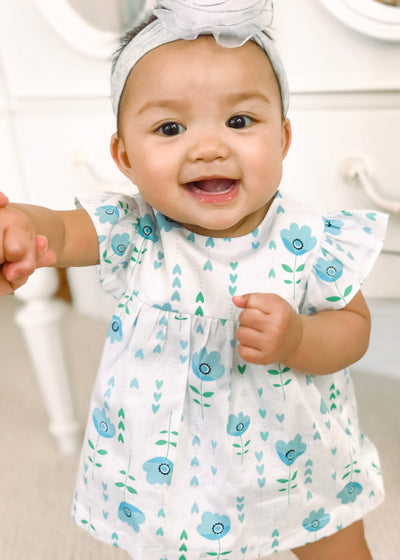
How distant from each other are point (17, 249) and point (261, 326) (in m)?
0.21

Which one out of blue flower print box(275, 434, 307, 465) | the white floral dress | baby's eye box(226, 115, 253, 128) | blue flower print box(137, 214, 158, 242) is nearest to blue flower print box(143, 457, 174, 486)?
the white floral dress

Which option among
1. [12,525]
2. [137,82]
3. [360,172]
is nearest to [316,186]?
[360,172]

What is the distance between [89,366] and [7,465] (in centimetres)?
32

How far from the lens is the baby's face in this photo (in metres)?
0.54

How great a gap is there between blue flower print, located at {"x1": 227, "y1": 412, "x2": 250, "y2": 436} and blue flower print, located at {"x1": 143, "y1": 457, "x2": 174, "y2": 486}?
69 millimetres

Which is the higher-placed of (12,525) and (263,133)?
(263,133)

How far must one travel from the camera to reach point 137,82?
0.56 m

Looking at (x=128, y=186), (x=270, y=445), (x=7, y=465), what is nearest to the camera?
(x=270, y=445)

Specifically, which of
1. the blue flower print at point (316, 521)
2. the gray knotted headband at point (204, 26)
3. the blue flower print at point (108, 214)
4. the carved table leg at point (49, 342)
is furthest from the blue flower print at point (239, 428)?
the carved table leg at point (49, 342)

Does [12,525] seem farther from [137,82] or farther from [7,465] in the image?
[137,82]

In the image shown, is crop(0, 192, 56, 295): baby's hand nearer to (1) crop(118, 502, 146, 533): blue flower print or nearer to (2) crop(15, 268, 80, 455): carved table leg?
(1) crop(118, 502, 146, 533): blue flower print

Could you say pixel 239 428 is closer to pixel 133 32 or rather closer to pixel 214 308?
pixel 214 308

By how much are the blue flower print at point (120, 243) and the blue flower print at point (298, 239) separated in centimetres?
16

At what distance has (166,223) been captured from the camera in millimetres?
630
